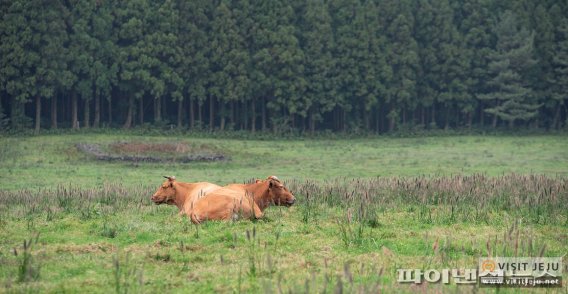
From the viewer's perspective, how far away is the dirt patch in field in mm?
36156

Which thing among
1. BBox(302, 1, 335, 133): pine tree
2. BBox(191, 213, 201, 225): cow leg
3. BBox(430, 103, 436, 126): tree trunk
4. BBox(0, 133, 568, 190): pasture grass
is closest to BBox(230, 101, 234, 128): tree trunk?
BBox(302, 1, 335, 133): pine tree

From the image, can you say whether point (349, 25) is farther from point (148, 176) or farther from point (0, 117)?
point (148, 176)

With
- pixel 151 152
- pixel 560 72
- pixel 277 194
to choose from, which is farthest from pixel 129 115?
pixel 560 72

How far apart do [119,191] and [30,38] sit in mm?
32586

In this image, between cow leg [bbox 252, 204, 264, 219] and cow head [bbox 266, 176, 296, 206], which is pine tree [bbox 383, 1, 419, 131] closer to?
cow head [bbox 266, 176, 296, 206]

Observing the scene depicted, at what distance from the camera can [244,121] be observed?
2315 inches

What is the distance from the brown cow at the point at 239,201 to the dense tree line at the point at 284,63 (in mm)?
37403

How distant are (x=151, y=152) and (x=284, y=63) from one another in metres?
19.6

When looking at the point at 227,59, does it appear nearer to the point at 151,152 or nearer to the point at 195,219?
the point at 151,152

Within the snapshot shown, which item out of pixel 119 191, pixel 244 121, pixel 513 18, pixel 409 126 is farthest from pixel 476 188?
pixel 513 18

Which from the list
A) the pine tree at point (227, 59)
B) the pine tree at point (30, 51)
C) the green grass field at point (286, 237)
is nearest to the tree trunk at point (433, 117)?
the pine tree at point (227, 59)

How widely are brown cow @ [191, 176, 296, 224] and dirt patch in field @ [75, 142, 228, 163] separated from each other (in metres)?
22.3

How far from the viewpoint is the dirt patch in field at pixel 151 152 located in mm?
36156

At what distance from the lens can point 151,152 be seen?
38.9 meters
